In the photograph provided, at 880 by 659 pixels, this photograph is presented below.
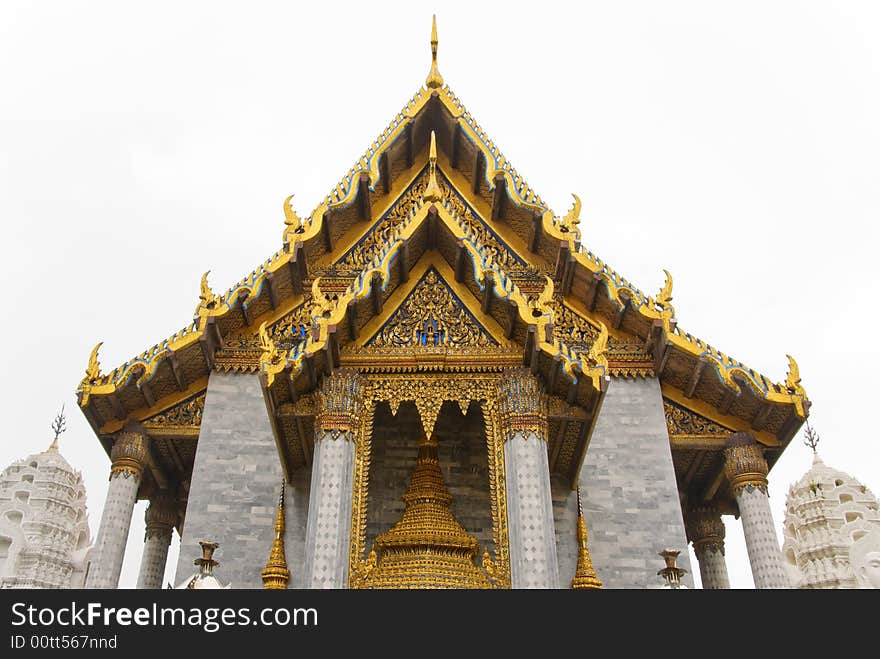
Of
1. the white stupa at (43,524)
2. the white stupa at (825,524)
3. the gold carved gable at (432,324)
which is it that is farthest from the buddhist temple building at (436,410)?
the white stupa at (43,524)

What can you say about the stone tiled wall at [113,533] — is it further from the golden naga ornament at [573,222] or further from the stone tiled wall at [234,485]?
the golden naga ornament at [573,222]

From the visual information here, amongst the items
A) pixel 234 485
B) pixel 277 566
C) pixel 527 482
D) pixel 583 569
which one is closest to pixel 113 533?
pixel 234 485

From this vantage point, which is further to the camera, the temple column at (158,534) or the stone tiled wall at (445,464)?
the temple column at (158,534)

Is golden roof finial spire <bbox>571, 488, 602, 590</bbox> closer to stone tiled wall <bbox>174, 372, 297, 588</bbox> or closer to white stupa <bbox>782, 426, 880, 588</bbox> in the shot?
stone tiled wall <bbox>174, 372, 297, 588</bbox>

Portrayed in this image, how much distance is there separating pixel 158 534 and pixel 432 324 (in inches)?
300

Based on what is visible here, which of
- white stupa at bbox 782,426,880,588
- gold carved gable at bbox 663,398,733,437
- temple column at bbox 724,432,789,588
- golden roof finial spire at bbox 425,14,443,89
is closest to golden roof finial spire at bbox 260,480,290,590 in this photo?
gold carved gable at bbox 663,398,733,437

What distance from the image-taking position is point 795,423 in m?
12.0

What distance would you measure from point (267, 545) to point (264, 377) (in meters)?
3.25

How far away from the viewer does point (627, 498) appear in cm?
1179

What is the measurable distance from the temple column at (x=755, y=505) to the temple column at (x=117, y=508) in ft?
27.6

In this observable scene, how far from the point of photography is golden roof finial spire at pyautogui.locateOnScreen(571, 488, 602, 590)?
10.0 metres

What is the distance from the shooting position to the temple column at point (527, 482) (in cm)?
867

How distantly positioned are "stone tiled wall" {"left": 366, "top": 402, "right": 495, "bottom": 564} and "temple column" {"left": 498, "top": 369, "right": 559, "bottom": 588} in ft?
7.97
